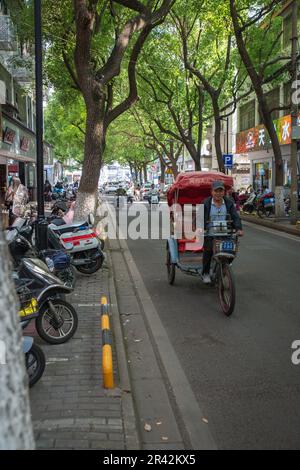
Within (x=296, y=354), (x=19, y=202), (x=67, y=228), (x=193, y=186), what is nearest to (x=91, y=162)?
(x=19, y=202)

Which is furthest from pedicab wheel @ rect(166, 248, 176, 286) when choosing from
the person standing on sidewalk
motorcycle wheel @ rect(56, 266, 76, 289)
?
the person standing on sidewalk

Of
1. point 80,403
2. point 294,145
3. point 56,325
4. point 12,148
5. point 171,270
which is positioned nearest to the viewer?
point 80,403

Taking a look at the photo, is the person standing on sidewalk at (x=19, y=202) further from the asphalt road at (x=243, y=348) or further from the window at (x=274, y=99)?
the window at (x=274, y=99)

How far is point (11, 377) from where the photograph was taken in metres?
2.28

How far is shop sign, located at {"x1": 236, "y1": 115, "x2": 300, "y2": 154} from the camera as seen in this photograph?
27141 mm

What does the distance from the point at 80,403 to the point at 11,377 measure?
2.28 m

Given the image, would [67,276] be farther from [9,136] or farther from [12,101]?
[12,101]

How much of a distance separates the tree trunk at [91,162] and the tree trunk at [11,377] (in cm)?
988

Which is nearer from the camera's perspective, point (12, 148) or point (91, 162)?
point (91, 162)

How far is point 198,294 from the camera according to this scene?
8.87 meters

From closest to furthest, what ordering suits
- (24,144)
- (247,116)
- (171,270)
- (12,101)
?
(171,270)
(12,101)
(24,144)
(247,116)

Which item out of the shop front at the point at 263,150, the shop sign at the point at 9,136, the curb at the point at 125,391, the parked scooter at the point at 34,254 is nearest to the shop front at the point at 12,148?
the shop sign at the point at 9,136

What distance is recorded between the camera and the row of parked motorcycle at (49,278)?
5605 millimetres
